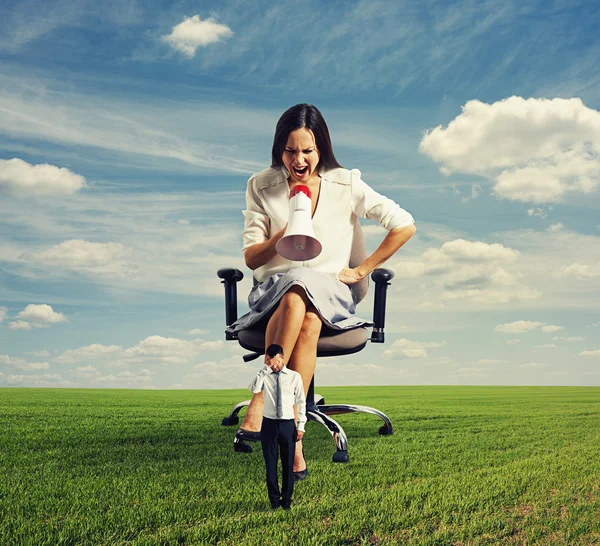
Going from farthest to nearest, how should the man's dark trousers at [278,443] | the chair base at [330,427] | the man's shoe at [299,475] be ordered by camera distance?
1. the chair base at [330,427]
2. the man's shoe at [299,475]
3. the man's dark trousers at [278,443]

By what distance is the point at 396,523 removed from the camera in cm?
229

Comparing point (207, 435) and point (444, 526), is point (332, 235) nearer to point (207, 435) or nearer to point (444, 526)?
point (444, 526)

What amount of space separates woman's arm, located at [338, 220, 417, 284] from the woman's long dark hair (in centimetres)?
62

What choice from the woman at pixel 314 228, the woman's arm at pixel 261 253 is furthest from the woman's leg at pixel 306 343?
the woman's arm at pixel 261 253

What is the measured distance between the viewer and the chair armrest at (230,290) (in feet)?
15.1

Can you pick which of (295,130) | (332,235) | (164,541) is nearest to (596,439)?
(332,235)

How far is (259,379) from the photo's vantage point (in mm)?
2344

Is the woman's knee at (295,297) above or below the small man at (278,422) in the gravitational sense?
above

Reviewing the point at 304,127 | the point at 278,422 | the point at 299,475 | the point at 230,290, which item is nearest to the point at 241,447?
the point at 299,475

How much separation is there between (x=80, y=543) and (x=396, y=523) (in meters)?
1.23

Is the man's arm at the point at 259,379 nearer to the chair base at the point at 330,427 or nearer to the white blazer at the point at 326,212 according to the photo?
the chair base at the point at 330,427

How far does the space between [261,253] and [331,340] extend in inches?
39.6

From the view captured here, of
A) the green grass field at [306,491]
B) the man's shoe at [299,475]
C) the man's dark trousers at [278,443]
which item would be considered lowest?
the green grass field at [306,491]

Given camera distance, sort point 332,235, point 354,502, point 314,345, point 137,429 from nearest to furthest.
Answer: point 354,502
point 314,345
point 332,235
point 137,429
